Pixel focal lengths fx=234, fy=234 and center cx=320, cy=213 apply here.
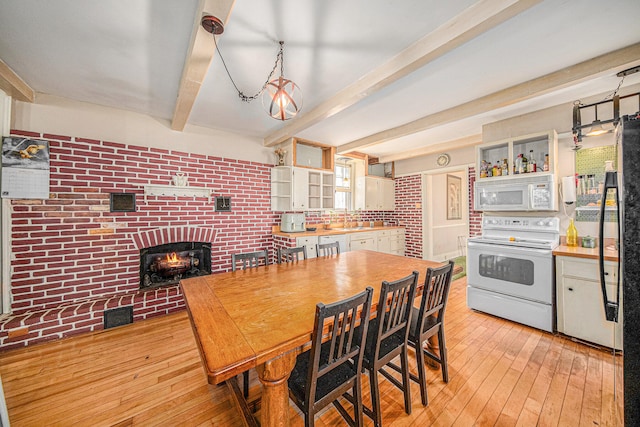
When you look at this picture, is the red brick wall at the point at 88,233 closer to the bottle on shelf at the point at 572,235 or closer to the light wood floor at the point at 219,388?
the light wood floor at the point at 219,388

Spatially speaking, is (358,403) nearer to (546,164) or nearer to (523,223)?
(523,223)

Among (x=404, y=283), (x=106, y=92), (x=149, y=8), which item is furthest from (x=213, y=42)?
(x=404, y=283)

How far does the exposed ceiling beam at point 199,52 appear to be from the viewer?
1277 millimetres

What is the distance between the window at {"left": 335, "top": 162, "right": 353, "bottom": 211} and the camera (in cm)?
509

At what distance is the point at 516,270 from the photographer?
2.57m

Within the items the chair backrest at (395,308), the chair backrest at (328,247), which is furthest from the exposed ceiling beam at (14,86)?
the chair backrest at (395,308)

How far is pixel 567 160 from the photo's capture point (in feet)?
8.75

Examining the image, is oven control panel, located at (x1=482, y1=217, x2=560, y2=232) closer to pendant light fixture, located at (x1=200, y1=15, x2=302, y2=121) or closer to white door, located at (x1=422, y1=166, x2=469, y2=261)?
white door, located at (x1=422, y1=166, x2=469, y2=261)

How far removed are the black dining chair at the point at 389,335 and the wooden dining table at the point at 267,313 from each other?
12 cm

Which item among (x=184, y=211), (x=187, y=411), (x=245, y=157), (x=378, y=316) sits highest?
(x=245, y=157)

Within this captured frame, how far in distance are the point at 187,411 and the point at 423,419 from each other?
5.02 feet

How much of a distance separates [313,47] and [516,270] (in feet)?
9.86

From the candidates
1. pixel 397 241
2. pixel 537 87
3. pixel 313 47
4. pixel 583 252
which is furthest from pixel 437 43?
pixel 397 241

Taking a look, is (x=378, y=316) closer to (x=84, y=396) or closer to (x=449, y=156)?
(x=84, y=396)
